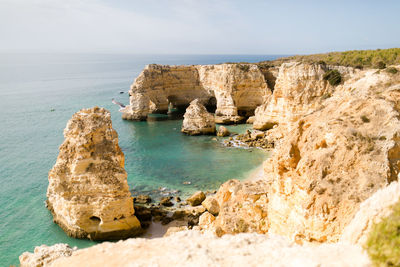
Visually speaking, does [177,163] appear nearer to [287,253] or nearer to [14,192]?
[14,192]

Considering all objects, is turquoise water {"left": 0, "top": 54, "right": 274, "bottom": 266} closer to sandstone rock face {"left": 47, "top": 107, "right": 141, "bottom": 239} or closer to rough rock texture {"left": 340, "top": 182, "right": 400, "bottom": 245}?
sandstone rock face {"left": 47, "top": 107, "right": 141, "bottom": 239}

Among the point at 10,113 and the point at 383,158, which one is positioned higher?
the point at 383,158

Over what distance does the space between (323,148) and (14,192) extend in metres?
24.0

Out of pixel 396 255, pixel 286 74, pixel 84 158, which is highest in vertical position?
pixel 286 74

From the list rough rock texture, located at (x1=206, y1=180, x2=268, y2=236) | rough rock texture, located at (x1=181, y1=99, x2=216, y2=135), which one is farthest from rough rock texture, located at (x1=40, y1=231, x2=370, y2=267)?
rough rock texture, located at (x1=181, y1=99, x2=216, y2=135)

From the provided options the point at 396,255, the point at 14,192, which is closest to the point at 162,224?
the point at 14,192

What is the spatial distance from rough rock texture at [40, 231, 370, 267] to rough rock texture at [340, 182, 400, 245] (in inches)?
8.0

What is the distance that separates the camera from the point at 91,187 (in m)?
17.0

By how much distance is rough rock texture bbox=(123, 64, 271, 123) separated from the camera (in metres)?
43.8

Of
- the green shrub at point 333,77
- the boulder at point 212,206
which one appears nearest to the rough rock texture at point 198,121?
the green shrub at point 333,77

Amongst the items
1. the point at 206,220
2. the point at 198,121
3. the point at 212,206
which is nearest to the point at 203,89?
the point at 198,121

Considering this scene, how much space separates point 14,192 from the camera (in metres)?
23.2

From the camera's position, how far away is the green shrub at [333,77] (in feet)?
103

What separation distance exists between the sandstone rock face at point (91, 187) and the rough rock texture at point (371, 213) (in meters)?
14.3
